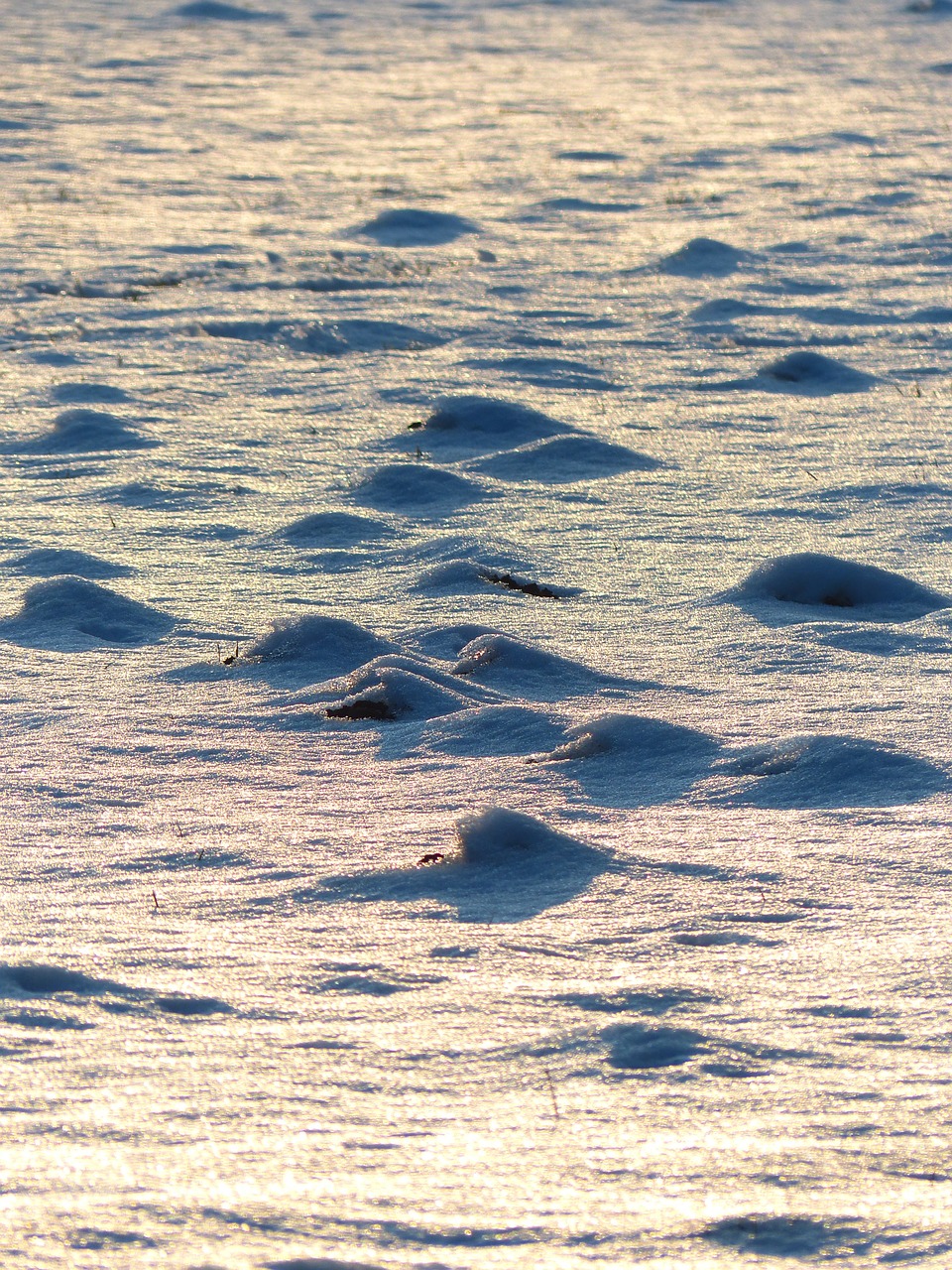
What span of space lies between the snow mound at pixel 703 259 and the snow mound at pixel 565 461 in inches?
125

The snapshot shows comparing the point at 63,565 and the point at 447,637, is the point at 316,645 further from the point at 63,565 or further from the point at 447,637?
the point at 63,565

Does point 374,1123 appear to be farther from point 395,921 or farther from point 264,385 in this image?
point 264,385

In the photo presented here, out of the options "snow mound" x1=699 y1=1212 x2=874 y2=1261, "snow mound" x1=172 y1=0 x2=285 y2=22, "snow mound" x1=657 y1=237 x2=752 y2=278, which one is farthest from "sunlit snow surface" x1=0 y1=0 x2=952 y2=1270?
"snow mound" x1=172 y1=0 x2=285 y2=22

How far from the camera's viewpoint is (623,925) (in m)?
2.89

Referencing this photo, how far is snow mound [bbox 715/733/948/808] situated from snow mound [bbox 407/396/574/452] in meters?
2.92

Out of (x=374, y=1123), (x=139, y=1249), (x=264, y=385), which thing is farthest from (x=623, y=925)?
(x=264, y=385)

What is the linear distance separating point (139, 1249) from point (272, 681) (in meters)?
2.33

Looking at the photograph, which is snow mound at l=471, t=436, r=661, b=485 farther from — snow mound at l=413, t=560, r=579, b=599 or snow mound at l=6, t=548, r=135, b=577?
snow mound at l=6, t=548, r=135, b=577

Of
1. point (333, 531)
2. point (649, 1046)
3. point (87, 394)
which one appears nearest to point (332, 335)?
point (87, 394)

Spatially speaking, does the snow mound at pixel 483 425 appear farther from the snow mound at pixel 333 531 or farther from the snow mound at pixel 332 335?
the snow mound at pixel 332 335

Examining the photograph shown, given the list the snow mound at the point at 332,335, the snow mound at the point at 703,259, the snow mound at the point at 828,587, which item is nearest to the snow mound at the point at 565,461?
the snow mound at the point at 828,587

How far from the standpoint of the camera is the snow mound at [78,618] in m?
4.46

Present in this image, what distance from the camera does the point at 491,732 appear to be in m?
3.82

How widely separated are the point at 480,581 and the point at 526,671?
733 mm
